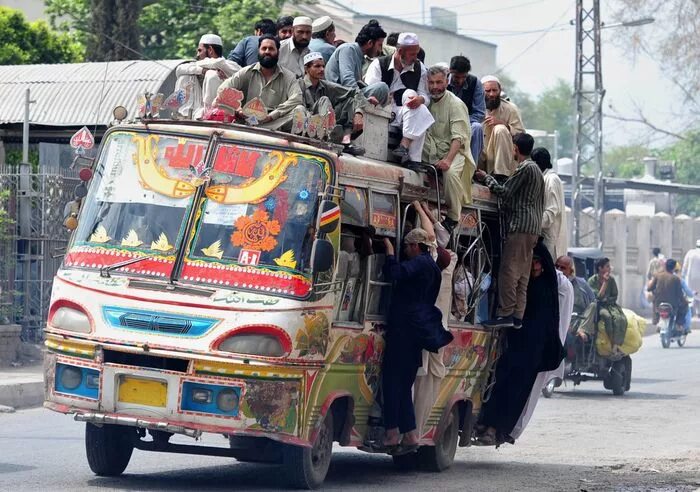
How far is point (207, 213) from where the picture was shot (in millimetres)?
9719

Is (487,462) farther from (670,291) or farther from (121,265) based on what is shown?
(670,291)

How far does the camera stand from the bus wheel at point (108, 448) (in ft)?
33.3

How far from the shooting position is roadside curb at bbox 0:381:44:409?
16.0m

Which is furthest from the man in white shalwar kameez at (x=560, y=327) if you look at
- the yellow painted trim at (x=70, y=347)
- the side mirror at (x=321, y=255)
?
the yellow painted trim at (x=70, y=347)

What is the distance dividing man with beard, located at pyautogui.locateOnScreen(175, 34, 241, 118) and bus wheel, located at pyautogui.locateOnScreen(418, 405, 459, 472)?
331 cm

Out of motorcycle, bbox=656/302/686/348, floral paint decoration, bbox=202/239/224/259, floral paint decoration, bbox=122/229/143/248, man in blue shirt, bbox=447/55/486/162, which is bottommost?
motorcycle, bbox=656/302/686/348

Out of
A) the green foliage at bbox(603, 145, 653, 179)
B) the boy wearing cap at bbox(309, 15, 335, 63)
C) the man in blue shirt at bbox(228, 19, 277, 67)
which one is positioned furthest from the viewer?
the green foliage at bbox(603, 145, 653, 179)

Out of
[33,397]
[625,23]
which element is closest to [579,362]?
[33,397]

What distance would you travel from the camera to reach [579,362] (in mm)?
20062

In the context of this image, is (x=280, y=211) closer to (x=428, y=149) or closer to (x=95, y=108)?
(x=428, y=149)

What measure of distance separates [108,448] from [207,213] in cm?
181

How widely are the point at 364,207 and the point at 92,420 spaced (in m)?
2.36

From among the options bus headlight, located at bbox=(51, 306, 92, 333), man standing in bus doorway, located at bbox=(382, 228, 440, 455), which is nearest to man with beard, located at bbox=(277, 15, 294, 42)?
man standing in bus doorway, located at bbox=(382, 228, 440, 455)

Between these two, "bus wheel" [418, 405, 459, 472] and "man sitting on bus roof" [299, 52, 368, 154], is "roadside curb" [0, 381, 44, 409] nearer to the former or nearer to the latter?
"bus wheel" [418, 405, 459, 472]
